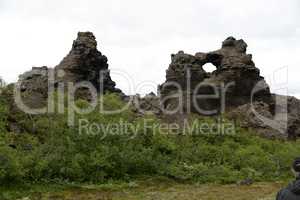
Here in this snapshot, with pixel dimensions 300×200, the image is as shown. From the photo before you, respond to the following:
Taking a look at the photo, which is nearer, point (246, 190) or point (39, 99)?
point (246, 190)

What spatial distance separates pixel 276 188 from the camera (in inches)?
1021

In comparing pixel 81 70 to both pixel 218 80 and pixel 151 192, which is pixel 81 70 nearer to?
pixel 218 80

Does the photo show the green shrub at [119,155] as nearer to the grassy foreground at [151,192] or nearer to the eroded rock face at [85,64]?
the grassy foreground at [151,192]

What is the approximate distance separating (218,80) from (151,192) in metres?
27.4

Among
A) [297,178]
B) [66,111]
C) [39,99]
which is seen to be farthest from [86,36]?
[297,178]

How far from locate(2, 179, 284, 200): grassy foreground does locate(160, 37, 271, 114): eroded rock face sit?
72.6 feet

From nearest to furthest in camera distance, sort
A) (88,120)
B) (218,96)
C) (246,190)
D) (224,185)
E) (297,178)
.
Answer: (297,178) < (246,190) < (224,185) < (88,120) < (218,96)

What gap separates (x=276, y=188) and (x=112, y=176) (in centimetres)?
849

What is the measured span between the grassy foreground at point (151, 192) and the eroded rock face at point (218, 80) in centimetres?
2214

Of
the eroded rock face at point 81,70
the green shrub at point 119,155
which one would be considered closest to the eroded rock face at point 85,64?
the eroded rock face at point 81,70

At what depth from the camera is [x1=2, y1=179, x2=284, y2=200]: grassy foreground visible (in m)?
22.5

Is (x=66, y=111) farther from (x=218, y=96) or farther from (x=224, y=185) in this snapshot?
(x=218, y=96)

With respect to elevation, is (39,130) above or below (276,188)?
above

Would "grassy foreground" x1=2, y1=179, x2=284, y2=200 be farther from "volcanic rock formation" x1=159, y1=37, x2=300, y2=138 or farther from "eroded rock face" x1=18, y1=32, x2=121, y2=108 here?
"eroded rock face" x1=18, y1=32, x2=121, y2=108
